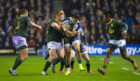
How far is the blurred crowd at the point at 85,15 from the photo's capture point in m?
25.9

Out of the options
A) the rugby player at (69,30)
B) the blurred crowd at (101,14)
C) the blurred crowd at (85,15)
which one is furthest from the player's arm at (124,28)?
the blurred crowd at (101,14)

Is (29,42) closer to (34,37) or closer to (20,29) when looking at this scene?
(34,37)

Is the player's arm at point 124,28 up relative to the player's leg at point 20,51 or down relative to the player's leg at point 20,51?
up

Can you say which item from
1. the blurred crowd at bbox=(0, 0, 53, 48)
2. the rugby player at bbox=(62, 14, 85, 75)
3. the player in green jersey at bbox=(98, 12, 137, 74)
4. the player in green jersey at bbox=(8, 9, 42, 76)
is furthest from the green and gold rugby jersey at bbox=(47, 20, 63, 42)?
the blurred crowd at bbox=(0, 0, 53, 48)

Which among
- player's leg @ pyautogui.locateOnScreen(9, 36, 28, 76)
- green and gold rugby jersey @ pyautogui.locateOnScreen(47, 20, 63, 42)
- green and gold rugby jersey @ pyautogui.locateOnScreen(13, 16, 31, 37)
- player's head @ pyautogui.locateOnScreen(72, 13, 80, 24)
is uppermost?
player's head @ pyautogui.locateOnScreen(72, 13, 80, 24)

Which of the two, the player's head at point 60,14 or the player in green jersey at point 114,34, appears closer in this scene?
the player's head at point 60,14

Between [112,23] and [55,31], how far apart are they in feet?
6.65

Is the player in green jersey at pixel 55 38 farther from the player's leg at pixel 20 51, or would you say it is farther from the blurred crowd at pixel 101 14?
the blurred crowd at pixel 101 14

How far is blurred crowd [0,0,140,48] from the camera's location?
85.0 feet

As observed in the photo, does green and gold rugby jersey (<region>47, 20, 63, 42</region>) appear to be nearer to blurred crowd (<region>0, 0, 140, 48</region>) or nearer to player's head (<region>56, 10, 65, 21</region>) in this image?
player's head (<region>56, 10, 65, 21</region>)

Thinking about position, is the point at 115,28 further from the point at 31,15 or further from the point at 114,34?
the point at 31,15

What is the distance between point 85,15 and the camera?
89.7 ft

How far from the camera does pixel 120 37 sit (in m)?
12.5

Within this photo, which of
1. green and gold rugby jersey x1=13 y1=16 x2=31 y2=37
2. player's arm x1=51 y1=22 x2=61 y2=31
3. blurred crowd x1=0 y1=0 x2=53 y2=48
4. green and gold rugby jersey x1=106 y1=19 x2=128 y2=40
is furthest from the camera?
blurred crowd x1=0 y1=0 x2=53 y2=48
